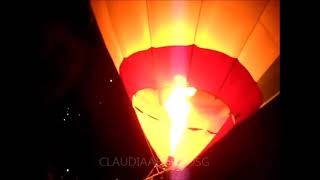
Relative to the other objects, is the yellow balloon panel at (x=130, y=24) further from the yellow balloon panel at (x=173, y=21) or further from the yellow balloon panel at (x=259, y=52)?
the yellow balloon panel at (x=259, y=52)

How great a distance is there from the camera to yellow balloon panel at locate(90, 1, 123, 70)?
3061 mm

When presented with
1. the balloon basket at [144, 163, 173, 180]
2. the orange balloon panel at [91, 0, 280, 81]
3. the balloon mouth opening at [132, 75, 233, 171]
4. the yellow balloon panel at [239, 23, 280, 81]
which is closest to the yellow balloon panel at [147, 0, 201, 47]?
the orange balloon panel at [91, 0, 280, 81]

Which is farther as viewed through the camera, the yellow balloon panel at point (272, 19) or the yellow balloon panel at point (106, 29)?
the yellow balloon panel at point (106, 29)

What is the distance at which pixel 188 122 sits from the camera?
10.4 feet

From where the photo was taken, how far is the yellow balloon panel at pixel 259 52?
9.59ft

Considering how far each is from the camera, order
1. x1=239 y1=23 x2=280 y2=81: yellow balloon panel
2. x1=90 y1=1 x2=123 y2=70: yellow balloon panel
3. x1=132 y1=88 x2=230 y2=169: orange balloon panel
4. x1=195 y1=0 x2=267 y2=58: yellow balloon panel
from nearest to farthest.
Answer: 1. x1=195 y1=0 x2=267 y2=58: yellow balloon panel
2. x1=239 y1=23 x2=280 y2=81: yellow balloon panel
3. x1=90 y1=1 x2=123 y2=70: yellow balloon panel
4. x1=132 y1=88 x2=230 y2=169: orange balloon panel

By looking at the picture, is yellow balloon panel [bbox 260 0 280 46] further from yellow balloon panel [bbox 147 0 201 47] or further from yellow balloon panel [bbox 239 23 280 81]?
yellow balloon panel [bbox 147 0 201 47]

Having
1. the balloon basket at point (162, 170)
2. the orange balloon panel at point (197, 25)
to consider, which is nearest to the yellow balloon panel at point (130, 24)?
the orange balloon panel at point (197, 25)

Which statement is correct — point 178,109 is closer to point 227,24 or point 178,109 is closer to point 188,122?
point 188,122

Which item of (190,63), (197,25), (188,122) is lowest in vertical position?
(188,122)

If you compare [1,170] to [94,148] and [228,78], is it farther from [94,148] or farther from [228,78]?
[94,148]

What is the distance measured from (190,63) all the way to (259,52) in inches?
18.8

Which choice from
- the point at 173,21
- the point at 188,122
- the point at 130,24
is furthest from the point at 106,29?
the point at 188,122

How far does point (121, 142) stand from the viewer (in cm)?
702
